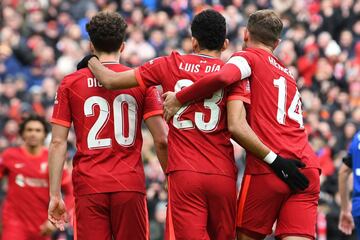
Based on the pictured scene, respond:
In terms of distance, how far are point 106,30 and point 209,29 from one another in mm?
929

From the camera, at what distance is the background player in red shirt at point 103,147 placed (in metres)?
10.5

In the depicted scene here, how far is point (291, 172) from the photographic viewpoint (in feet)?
33.0

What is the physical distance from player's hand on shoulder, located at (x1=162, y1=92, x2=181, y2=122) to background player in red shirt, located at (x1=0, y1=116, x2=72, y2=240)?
12.1 feet

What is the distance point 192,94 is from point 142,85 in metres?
0.49

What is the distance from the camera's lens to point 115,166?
34.4 ft

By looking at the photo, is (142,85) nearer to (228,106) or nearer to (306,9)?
(228,106)

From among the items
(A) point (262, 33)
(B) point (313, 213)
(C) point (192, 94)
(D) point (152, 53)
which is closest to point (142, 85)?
(C) point (192, 94)

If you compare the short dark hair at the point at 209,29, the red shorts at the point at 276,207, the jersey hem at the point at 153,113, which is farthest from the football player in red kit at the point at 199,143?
the jersey hem at the point at 153,113

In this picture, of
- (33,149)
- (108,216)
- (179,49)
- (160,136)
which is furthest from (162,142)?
(179,49)

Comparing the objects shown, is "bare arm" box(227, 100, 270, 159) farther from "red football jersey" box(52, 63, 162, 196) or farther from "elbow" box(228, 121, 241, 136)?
"red football jersey" box(52, 63, 162, 196)

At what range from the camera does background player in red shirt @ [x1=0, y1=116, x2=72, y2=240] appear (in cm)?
1370

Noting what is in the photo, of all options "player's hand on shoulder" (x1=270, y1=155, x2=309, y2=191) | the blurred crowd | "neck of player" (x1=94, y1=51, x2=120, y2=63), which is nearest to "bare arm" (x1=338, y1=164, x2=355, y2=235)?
"player's hand on shoulder" (x1=270, y1=155, x2=309, y2=191)

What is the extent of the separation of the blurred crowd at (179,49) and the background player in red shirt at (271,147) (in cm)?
879

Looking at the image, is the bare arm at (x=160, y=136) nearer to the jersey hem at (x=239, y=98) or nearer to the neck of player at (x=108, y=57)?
the neck of player at (x=108, y=57)
